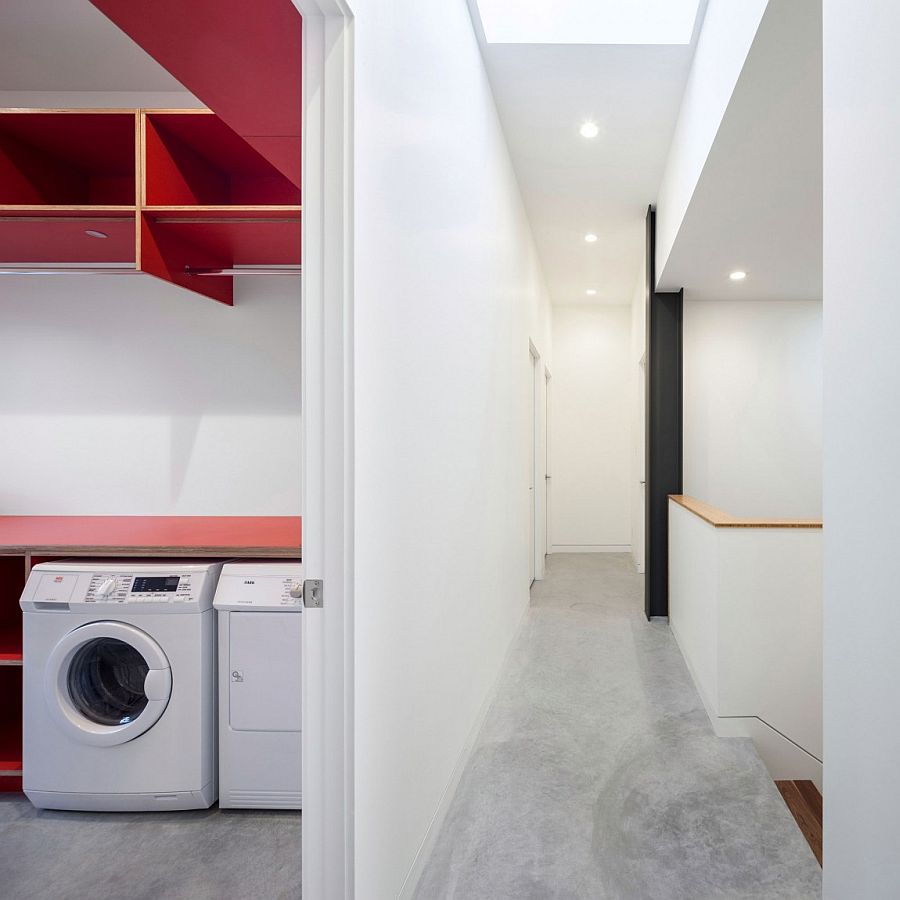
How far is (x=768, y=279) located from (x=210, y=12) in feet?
13.2

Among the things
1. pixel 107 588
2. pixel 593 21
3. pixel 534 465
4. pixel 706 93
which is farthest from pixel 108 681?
pixel 534 465

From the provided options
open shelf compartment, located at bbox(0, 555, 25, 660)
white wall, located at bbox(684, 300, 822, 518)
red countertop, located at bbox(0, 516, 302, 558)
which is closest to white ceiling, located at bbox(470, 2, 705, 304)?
white wall, located at bbox(684, 300, 822, 518)

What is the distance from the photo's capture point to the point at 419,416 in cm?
181

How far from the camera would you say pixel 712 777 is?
2391 mm

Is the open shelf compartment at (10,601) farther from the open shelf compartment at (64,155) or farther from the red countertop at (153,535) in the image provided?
the open shelf compartment at (64,155)

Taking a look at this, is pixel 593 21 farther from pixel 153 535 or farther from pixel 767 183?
pixel 153 535

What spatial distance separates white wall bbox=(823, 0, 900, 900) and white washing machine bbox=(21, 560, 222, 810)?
1771mm

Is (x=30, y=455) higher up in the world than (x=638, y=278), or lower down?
lower down

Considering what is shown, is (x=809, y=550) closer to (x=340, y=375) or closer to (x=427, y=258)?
(x=427, y=258)

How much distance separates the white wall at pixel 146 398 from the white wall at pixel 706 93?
1.78 metres

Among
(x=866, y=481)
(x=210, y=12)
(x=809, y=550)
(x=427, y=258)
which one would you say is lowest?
(x=809, y=550)

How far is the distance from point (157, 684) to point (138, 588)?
0.31m

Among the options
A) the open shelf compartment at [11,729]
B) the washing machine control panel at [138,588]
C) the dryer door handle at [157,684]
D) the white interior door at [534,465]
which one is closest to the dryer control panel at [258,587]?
the washing machine control panel at [138,588]

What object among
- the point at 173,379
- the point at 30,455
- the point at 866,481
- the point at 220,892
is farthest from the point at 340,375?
the point at 30,455
